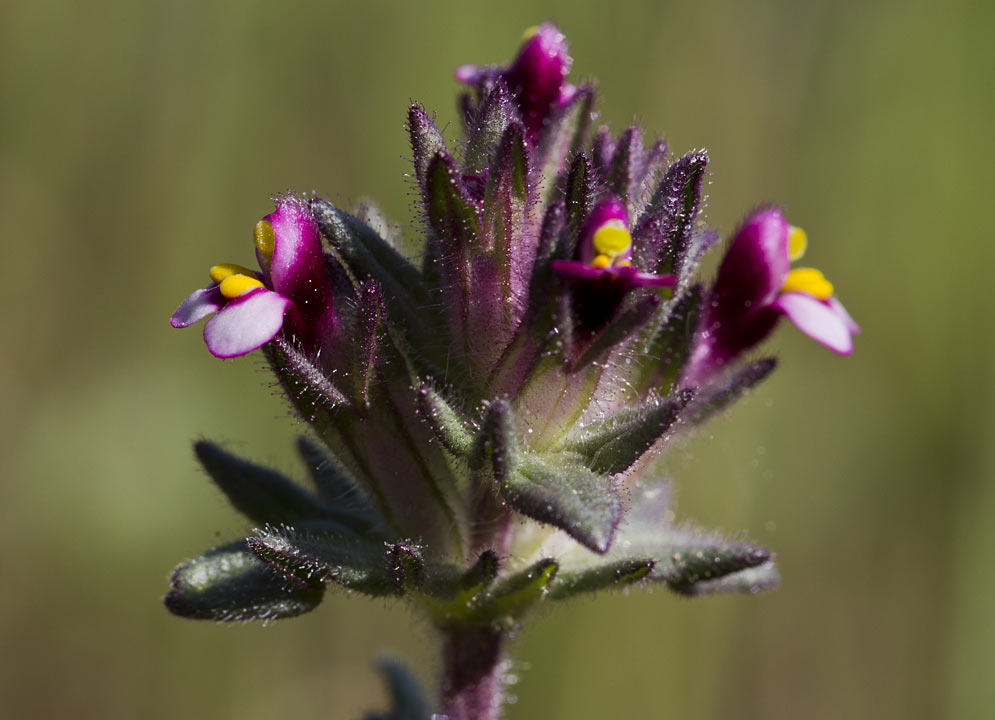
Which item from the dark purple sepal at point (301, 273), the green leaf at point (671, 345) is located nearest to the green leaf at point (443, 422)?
the dark purple sepal at point (301, 273)

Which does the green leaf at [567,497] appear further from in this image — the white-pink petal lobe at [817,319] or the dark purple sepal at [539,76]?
the dark purple sepal at [539,76]

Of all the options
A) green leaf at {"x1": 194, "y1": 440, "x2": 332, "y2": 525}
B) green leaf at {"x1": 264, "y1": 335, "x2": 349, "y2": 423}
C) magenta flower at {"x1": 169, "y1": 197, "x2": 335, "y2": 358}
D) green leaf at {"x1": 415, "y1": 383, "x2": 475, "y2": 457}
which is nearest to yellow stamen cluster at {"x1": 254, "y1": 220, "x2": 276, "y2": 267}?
magenta flower at {"x1": 169, "y1": 197, "x2": 335, "y2": 358}

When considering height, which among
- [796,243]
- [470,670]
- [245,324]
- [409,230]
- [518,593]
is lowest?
[470,670]

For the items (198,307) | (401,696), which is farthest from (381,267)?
(401,696)

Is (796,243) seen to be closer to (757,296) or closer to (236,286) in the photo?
(757,296)

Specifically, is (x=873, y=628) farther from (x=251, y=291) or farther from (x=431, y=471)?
(x=251, y=291)

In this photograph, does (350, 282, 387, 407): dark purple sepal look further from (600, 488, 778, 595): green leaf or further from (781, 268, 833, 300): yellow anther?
(781, 268, 833, 300): yellow anther

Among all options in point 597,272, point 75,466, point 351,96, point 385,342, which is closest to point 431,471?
point 385,342
